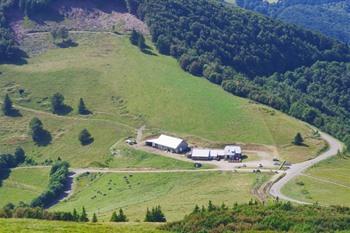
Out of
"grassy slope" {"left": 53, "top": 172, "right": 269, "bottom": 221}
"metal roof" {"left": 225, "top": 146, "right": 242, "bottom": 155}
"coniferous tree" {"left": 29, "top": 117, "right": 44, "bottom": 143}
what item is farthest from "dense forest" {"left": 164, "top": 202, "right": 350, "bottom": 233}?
"coniferous tree" {"left": 29, "top": 117, "right": 44, "bottom": 143}

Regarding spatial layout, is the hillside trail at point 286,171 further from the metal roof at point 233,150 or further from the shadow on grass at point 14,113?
the shadow on grass at point 14,113

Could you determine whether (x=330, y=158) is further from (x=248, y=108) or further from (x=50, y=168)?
(x=50, y=168)

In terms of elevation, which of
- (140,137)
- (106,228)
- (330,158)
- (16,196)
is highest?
(106,228)

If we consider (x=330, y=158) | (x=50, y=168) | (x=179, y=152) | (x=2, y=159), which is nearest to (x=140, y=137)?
(x=179, y=152)

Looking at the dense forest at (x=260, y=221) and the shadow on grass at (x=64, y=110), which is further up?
the dense forest at (x=260, y=221)

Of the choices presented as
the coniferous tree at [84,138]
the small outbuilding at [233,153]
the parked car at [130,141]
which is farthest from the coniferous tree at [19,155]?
the small outbuilding at [233,153]

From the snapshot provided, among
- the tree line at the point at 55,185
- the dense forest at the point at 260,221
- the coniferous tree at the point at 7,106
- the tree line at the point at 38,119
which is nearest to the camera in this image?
the dense forest at the point at 260,221

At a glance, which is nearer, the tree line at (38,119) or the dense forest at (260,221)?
the dense forest at (260,221)
